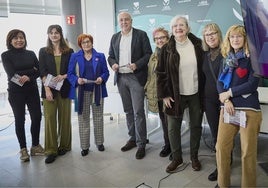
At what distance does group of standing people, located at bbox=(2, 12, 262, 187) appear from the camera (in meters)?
2.49

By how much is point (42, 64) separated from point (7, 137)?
5.78 ft

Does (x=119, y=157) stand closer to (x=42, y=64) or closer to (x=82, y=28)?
(x=42, y=64)

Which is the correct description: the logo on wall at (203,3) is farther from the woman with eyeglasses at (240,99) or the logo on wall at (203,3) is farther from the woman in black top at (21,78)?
the woman in black top at (21,78)

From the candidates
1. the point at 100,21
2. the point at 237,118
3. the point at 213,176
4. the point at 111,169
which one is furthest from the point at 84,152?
the point at 100,21

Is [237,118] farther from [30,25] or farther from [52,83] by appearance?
[30,25]

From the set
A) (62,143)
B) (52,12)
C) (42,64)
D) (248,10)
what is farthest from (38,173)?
(52,12)

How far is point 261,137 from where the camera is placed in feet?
12.2

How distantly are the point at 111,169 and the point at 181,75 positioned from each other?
1203mm

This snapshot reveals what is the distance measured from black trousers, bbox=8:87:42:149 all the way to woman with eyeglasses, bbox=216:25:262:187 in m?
2.10

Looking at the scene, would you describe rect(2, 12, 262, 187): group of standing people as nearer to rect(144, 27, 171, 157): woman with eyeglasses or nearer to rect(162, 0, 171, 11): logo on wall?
rect(144, 27, 171, 157): woman with eyeglasses

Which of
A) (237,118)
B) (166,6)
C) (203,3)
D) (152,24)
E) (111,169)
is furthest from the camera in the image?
(152,24)

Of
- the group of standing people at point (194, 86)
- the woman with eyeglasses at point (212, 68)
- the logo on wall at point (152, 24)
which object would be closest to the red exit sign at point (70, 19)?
the logo on wall at point (152, 24)

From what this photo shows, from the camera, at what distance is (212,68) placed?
7.84 feet

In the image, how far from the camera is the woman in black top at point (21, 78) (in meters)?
3.03
